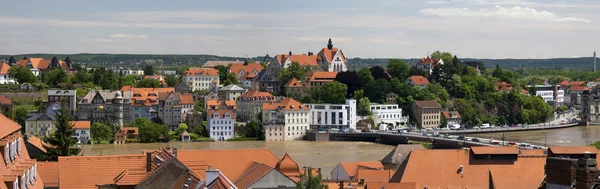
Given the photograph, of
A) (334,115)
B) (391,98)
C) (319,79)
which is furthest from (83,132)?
(391,98)

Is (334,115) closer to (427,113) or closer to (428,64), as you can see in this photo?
(427,113)

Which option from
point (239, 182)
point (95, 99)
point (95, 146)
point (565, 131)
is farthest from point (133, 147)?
point (239, 182)

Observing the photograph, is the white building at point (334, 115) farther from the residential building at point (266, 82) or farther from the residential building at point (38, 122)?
the residential building at point (38, 122)

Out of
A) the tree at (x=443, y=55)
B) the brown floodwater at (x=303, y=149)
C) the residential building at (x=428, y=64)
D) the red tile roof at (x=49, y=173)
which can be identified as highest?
the tree at (x=443, y=55)

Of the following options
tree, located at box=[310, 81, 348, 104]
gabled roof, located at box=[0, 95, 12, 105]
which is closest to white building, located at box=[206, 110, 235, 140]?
tree, located at box=[310, 81, 348, 104]

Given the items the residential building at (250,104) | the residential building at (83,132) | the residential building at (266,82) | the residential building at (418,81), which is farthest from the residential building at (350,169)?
the residential building at (418,81)

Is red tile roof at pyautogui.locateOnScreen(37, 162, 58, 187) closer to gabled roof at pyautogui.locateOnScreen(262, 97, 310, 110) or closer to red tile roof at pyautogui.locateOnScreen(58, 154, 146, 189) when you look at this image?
red tile roof at pyautogui.locateOnScreen(58, 154, 146, 189)
